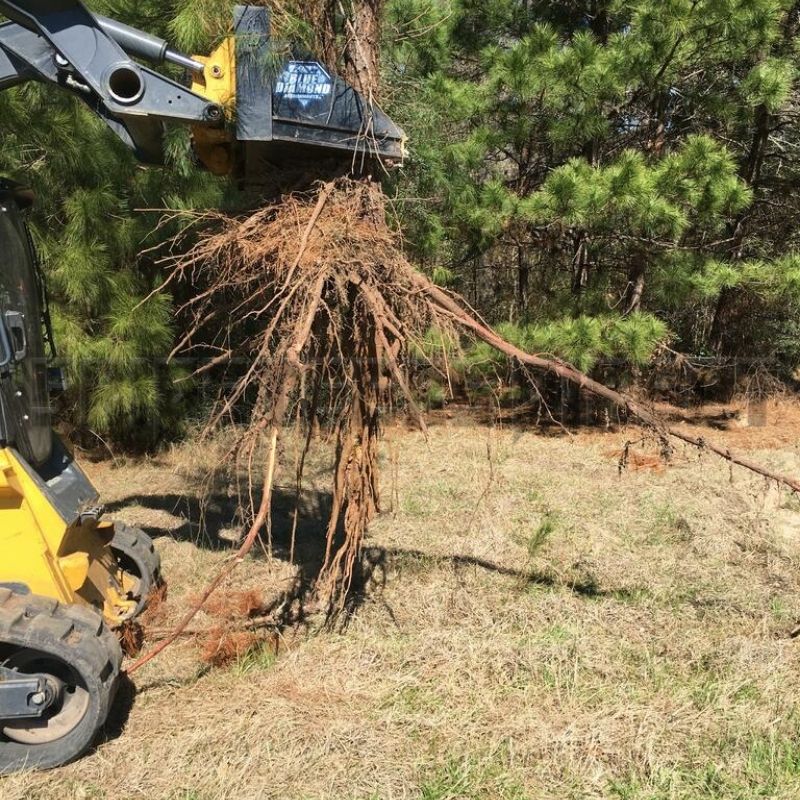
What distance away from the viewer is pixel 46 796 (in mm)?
2645

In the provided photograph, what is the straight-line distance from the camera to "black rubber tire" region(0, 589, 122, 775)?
2641mm

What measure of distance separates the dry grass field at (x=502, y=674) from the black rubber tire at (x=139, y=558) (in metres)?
0.16

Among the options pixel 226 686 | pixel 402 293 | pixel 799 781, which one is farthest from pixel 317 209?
pixel 799 781

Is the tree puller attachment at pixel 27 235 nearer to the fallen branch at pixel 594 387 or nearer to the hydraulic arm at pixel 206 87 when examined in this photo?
the hydraulic arm at pixel 206 87

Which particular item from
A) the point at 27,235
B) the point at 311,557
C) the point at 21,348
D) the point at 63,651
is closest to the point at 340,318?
the point at 21,348

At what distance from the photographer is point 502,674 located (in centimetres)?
335

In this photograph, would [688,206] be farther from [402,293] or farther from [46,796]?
[46,796]

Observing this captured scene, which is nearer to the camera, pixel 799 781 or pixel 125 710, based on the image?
pixel 799 781

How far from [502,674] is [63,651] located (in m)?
1.89

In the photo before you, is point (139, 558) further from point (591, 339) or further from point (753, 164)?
point (753, 164)

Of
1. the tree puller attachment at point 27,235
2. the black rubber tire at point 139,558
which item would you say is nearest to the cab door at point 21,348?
the tree puller attachment at point 27,235

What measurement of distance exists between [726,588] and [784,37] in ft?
22.9

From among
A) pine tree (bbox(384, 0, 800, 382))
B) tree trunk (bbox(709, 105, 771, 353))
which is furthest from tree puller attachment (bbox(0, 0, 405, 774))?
tree trunk (bbox(709, 105, 771, 353))

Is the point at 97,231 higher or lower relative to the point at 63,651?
higher
